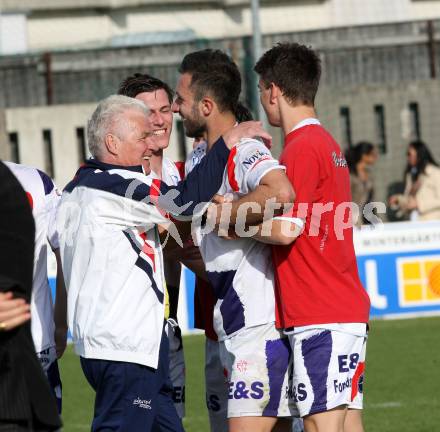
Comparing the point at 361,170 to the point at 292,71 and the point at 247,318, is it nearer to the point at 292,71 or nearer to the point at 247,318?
the point at 292,71

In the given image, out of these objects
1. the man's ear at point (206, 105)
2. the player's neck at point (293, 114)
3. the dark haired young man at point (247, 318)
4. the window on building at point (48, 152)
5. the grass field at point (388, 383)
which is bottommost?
the grass field at point (388, 383)

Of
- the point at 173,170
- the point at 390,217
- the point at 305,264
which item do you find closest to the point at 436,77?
the point at 390,217

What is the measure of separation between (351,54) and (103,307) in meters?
13.7

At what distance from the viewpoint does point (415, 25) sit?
1984 cm

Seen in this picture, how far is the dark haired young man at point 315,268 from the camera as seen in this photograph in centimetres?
541

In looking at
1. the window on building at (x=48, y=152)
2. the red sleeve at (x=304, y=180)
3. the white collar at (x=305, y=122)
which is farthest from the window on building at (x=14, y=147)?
the red sleeve at (x=304, y=180)

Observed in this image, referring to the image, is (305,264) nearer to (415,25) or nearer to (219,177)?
(219,177)

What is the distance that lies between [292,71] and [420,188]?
9876mm

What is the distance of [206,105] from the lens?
5.91 m

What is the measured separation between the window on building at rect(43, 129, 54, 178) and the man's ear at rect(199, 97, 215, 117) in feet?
38.0

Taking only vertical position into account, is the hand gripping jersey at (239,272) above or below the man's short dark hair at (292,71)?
below

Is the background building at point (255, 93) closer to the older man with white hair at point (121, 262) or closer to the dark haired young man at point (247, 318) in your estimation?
the dark haired young man at point (247, 318)

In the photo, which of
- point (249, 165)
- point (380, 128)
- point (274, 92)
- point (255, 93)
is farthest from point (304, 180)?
point (380, 128)

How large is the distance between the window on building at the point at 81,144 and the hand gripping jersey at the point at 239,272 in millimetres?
11852
